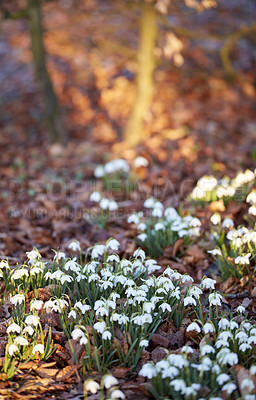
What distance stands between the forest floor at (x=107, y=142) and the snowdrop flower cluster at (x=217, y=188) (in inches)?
3.6

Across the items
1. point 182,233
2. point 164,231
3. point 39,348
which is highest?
point 39,348

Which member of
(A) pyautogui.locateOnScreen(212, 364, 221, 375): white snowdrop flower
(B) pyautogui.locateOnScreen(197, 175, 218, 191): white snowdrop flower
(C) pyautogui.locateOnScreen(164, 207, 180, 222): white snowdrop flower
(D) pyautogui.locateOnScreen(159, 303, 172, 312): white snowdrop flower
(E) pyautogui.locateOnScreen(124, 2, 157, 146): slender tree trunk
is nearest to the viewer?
(A) pyautogui.locateOnScreen(212, 364, 221, 375): white snowdrop flower

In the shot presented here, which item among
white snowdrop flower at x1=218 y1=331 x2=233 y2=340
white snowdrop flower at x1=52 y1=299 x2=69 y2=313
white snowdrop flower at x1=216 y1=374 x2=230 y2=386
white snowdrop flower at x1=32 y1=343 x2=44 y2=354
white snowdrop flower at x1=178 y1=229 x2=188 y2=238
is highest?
white snowdrop flower at x1=216 y1=374 x2=230 y2=386

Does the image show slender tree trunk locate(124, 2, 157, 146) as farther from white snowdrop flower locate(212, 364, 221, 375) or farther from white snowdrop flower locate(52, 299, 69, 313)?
white snowdrop flower locate(212, 364, 221, 375)

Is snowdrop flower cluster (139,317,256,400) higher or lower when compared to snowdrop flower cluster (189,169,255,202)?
higher

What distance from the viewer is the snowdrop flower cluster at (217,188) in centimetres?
395

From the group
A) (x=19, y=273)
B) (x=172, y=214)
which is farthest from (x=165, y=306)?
(x=172, y=214)

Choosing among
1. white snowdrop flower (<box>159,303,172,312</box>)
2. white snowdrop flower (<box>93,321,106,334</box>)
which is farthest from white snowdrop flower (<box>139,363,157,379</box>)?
white snowdrop flower (<box>159,303,172,312</box>)

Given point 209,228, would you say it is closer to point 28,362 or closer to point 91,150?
point 28,362

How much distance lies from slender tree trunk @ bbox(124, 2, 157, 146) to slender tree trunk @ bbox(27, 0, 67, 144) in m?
1.05

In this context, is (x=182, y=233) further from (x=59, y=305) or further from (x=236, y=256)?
(x=59, y=305)

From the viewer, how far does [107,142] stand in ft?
21.7

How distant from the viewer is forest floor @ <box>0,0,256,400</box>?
11.4ft

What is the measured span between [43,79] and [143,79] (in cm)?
146
